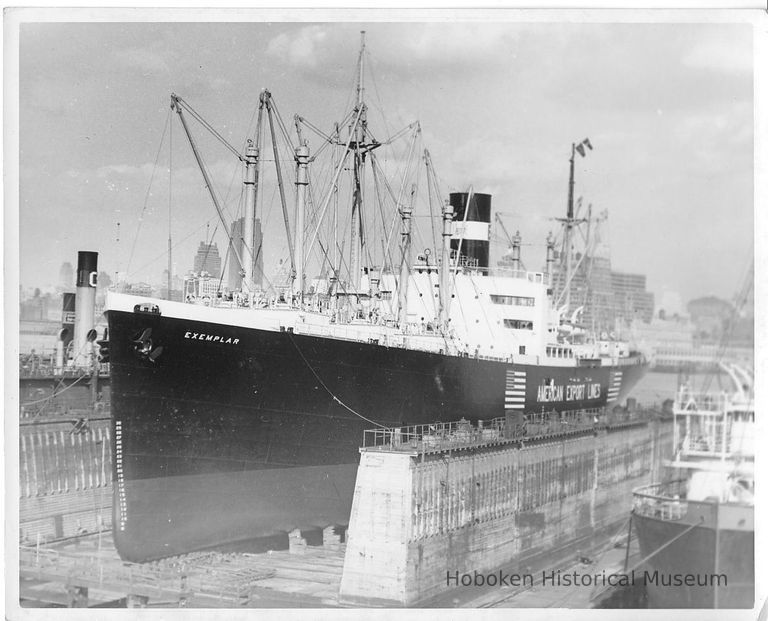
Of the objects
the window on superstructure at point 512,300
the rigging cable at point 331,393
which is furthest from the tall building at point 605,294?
the rigging cable at point 331,393

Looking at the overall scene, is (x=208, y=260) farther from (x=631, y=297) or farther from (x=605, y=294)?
(x=605, y=294)

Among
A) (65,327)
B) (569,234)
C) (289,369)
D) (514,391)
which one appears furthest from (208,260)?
(569,234)

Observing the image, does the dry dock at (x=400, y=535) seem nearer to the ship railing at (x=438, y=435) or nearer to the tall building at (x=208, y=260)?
the ship railing at (x=438, y=435)

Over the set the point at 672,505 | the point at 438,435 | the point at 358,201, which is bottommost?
the point at 672,505

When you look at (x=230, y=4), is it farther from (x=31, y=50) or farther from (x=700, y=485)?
(x=700, y=485)

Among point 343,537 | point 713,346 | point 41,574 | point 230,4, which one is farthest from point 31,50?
point 713,346

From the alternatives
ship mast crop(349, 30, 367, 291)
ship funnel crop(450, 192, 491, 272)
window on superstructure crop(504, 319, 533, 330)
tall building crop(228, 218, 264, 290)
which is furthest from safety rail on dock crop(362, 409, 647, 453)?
ship funnel crop(450, 192, 491, 272)

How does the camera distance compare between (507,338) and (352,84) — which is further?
(507,338)
